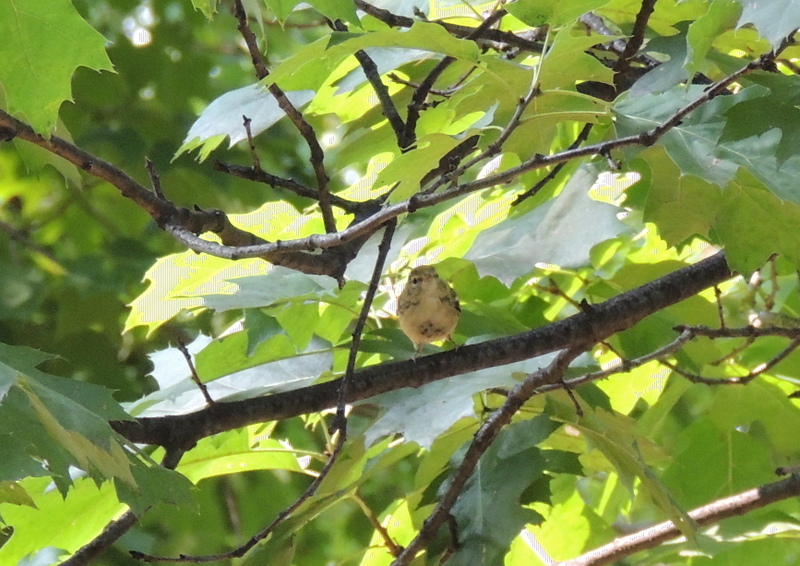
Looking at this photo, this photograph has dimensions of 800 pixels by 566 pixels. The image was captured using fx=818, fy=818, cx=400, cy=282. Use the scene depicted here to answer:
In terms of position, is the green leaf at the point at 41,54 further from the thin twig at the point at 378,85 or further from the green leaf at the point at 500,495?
the green leaf at the point at 500,495

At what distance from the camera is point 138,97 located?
228 centimetres

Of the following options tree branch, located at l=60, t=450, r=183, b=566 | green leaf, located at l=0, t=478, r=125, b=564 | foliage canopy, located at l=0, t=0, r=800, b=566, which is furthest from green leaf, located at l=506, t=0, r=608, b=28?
green leaf, located at l=0, t=478, r=125, b=564

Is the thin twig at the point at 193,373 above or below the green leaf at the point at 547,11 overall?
below

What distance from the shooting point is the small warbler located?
1153 millimetres

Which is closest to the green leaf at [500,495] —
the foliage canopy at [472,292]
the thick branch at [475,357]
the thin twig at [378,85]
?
the foliage canopy at [472,292]

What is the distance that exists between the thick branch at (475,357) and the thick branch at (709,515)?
0.98 ft

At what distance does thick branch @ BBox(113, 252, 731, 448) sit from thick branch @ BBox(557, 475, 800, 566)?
0.30 meters

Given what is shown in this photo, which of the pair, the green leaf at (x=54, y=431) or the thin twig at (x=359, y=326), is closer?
the green leaf at (x=54, y=431)

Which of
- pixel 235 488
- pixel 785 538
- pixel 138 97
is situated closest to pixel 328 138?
pixel 138 97

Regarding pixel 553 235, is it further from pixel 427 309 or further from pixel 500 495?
pixel 500 495

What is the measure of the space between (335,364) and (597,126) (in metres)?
0.55

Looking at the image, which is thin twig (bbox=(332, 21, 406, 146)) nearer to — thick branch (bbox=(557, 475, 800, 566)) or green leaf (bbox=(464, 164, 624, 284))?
green leaf (bbox=(464, 164, 624, 284))

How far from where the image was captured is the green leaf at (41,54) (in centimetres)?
75

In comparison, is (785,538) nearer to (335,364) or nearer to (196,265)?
(335,364)
